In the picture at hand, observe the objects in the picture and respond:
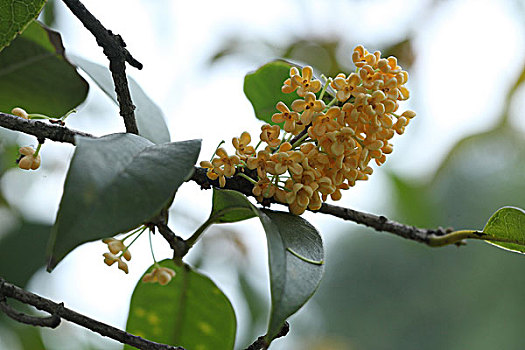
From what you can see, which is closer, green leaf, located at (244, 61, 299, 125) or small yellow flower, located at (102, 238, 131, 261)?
small yellow flower, located at (102, 238, 131, 261)

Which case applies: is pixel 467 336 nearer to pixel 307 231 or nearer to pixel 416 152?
pixel 416 152

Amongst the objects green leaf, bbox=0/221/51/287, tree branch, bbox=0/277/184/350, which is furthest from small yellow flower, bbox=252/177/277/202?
green leaf, bbox=0/221/51/287

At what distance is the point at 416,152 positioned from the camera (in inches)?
53.3

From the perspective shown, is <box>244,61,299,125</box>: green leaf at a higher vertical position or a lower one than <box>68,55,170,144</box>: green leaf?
higher

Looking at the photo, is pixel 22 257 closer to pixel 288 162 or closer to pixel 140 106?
pixel 140 106

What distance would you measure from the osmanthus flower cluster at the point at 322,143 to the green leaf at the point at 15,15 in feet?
0.42

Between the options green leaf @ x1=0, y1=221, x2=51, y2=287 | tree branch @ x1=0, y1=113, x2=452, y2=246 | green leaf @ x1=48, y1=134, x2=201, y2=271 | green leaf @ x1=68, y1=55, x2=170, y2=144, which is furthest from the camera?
green leaf @ x1=0, y1=221, x2=51, y2=287

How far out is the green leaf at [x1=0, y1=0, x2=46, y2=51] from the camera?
326 mm

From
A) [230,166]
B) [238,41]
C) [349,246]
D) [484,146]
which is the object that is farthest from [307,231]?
[349,246]

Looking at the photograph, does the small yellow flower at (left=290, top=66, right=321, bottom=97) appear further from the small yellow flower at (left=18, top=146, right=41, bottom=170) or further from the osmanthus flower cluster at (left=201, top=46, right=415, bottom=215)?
the small yellow flower at (left=18, top=146, right=41, bottom=170)

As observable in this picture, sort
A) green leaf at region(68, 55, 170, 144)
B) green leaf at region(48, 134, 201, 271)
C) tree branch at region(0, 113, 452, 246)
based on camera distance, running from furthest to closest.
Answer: green leaf at region(68, 55, 170, 144) → tree branch at region(0, 113, 452, 246) → green leaf at region(48, 134, 201, 271)

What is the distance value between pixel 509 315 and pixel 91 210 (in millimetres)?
1782

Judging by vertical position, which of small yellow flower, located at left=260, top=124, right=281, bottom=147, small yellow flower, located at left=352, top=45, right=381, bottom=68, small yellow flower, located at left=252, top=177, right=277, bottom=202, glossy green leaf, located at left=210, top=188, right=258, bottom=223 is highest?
small yellow flower, located at left=352, top=45, right=381, bottom=68

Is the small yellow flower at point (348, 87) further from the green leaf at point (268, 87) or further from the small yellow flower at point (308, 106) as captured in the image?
the green leaf at point (268, 87)
